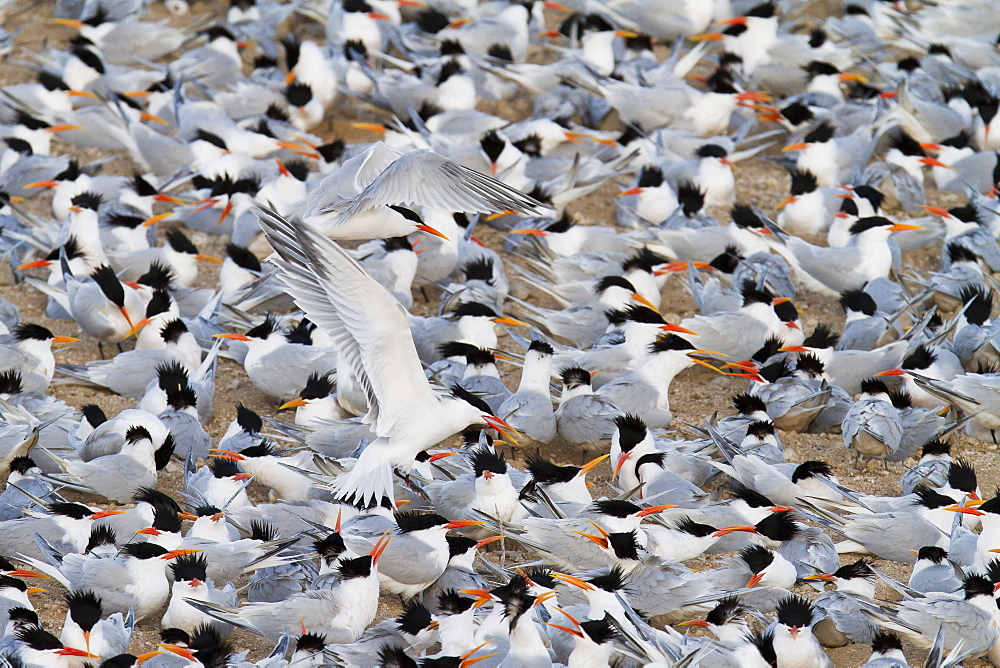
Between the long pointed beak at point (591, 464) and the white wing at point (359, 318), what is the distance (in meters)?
0.73

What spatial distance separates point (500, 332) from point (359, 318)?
222 centimetres

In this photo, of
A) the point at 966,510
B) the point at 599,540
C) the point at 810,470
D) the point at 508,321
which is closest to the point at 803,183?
the point at 508,321

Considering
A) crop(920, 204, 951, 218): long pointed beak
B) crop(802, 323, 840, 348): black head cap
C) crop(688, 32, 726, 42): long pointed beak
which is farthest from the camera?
crop(688, 32, 726, 42): long pointed beak

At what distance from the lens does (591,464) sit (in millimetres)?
5383

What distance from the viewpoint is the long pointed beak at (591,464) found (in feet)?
17.2

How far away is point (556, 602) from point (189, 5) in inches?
256

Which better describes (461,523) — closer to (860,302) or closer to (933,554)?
(933,554)

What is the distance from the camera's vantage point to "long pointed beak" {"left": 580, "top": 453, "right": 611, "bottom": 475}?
5252mm

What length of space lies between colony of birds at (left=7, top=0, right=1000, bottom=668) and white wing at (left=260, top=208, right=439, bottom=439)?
1 centimetres

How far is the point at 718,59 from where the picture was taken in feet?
29.2

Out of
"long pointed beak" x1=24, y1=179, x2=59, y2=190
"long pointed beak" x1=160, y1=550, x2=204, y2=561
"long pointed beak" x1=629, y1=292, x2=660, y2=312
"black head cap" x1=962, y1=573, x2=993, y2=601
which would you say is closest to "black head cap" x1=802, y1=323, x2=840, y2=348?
"long pointed beak" x1=629, y1=292, x2=660, y2=312

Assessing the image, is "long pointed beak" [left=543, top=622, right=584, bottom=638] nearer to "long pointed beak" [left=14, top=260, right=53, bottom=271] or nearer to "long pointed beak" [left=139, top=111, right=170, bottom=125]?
"long pointed beak" [left=14, top=260, right=53, bottom=271]

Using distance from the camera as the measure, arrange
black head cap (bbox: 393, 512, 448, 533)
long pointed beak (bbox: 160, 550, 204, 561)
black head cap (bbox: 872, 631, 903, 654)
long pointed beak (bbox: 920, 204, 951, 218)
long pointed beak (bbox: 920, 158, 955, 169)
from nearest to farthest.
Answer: black head cap (bbox: 872, 631, 903, 654)
long pointed beak (bbox: 160, 550, 204, 561)
black head cap (bbox: 393, 512, 448, 533)
long pointed beak (bbox: 920, 204, 951, 218)
long pointed beak (bbox: 920, 158, 955, 169)

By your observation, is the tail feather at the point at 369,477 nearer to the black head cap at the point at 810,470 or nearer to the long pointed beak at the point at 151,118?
the black head cap at the point at 810,470
